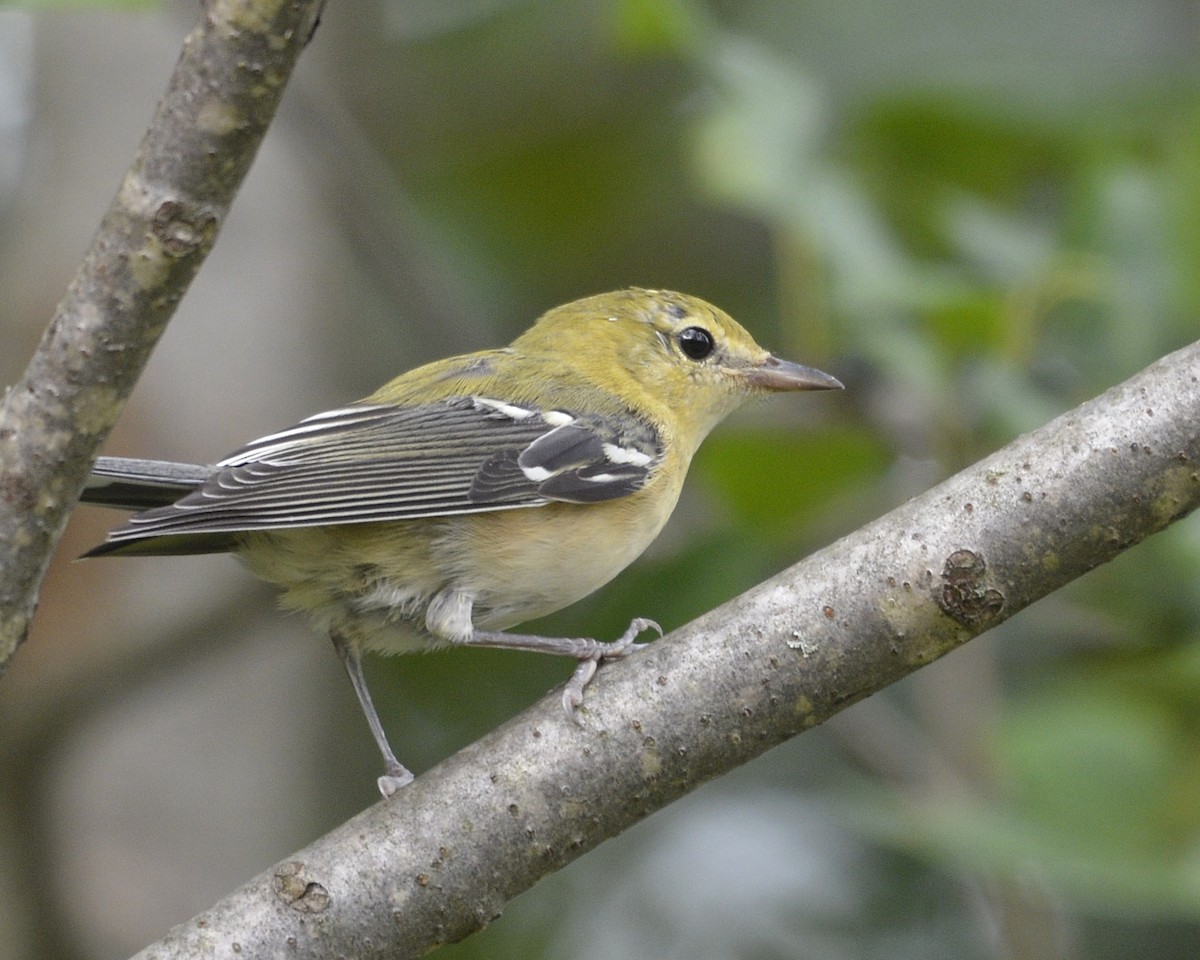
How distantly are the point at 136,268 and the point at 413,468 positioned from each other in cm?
140

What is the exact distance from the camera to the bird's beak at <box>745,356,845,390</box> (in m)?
3.87

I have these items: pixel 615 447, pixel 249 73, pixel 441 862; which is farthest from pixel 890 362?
pixel 249 73

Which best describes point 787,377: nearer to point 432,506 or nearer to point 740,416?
point 740,416

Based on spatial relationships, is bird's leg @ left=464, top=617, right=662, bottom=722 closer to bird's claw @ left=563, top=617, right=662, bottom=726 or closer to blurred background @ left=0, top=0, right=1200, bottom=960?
bird's claw @ left=563, top=617, right=662, bottom=726

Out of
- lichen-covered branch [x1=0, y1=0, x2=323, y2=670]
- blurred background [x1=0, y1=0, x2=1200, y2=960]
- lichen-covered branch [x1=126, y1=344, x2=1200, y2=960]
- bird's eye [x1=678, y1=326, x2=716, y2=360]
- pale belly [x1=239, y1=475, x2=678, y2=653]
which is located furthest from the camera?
bird's eye [x1=678, y1=326, x2=716, y2=360]

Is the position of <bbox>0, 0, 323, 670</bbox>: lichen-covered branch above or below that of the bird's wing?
above

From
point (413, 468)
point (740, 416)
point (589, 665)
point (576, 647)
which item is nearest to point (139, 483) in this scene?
point (413, 468)

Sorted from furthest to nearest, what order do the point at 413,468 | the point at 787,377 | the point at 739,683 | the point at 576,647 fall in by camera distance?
the point at 787,377 < the point at 413,468 < the point at 576,647 < the point at 739,683

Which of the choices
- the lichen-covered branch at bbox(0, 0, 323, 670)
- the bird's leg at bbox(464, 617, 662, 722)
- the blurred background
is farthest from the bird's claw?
the lichen-covered branch at bbox(0, 0, 323, 670)

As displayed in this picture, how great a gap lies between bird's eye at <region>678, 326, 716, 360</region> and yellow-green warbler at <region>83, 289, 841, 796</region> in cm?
31

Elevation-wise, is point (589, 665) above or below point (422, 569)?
below

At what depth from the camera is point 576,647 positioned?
2.98 meters

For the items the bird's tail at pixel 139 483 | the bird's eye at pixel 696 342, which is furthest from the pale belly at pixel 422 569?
the bird's eye at pixel 696 342

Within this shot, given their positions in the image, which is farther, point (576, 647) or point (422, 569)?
point (422, 569)
